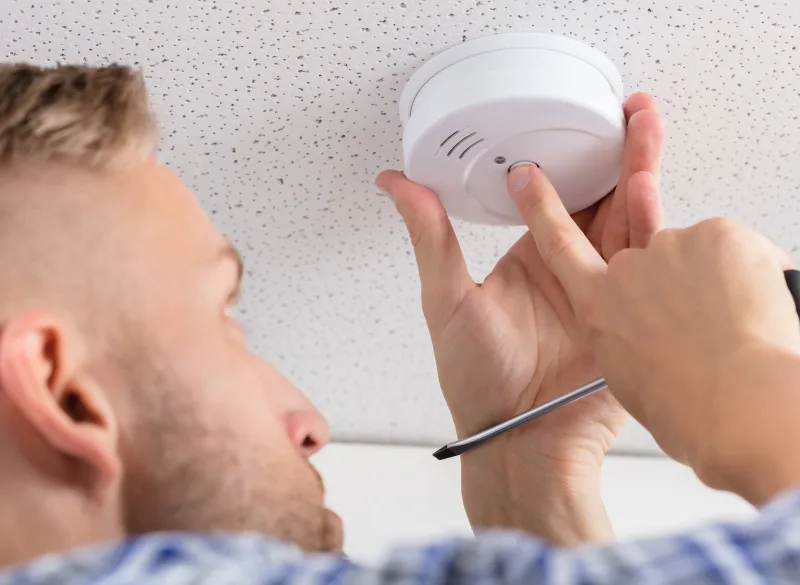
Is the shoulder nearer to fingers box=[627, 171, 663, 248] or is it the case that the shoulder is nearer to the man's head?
the man's head

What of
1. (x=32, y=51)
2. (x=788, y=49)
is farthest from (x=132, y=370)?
(x=788, y=49)

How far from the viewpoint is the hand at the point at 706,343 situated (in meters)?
0.36

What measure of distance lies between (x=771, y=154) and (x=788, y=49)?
12 centimetres

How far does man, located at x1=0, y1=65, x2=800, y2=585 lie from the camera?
334 millimetres

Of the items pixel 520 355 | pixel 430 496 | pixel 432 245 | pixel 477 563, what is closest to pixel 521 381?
pixel 520 355

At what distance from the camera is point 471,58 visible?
0.54 meters

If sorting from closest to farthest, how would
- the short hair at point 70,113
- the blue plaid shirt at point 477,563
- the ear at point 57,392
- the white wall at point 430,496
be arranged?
the blue plaid shirt at point 477,563 < the ear at point 57,392 < the short hair at point 70,113 < the white wall at point 430,496

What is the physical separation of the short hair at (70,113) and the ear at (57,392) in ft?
0.44

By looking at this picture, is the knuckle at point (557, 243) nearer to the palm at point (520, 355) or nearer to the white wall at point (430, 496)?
the palm at point (520, 355)

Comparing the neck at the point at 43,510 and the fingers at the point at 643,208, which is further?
the fingers at the point at 643,208

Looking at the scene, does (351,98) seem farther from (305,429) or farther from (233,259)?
(305,429)

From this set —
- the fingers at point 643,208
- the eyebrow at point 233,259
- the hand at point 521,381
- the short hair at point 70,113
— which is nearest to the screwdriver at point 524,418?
the hand at point 521,381

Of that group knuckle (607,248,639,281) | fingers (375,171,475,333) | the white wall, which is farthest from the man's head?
the white wall

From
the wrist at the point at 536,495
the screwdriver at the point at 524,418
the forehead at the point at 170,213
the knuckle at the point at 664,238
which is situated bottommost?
the wrist at the point at 536,495
